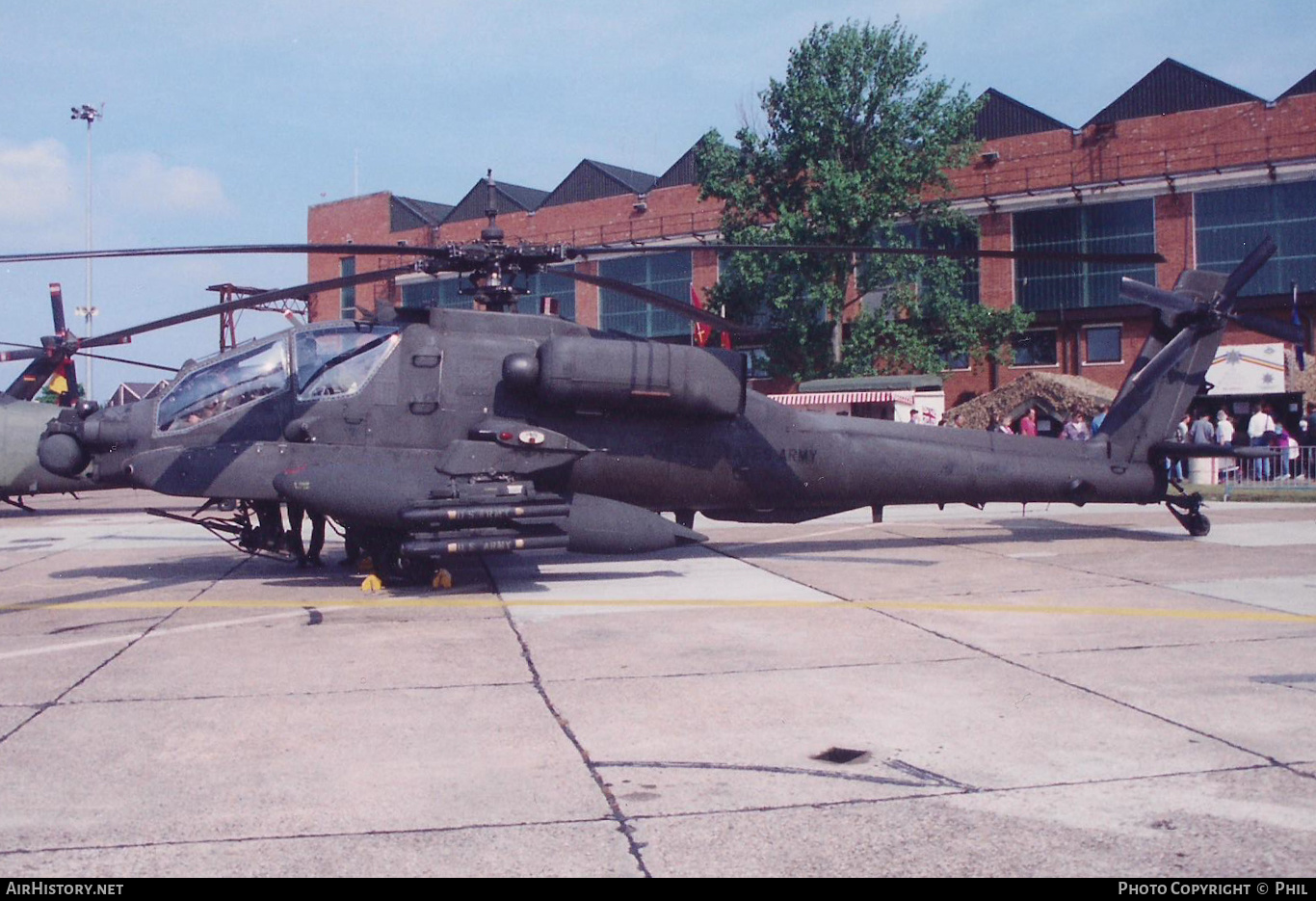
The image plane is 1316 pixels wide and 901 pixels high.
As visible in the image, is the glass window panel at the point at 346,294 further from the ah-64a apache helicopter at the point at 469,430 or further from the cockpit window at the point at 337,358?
the cockpit window at the point at 337,358

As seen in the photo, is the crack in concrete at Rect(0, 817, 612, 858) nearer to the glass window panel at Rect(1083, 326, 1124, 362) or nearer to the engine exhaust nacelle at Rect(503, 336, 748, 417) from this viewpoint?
the engine exhaust nacelle at Rect(503, 336, 748, 417)

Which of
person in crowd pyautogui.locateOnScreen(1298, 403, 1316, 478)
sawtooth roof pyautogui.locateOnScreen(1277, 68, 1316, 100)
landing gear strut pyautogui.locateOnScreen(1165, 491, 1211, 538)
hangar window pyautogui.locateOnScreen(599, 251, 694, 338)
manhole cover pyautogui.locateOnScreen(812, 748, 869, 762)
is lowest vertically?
manhole cover pyautogui.locateOnScreen(812, 748, 869, 762)

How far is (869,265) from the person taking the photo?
127 feet

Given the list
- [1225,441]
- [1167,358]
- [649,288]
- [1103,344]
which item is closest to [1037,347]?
[1103,344]

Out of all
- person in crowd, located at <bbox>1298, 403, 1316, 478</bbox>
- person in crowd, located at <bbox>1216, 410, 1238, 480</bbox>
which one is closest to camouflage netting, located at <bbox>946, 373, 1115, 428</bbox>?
person in crowd, located at <bbox>1216, 410, 1238, 480</bbox>

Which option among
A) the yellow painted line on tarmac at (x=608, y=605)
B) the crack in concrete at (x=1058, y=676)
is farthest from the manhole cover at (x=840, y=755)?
the yellow painted line on tarmac at (x=608, y=605)

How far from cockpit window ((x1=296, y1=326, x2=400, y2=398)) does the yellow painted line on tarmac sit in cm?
207

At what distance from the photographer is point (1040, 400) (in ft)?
109

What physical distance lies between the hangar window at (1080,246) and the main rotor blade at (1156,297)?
26652 mm

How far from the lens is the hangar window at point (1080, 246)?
38.9m

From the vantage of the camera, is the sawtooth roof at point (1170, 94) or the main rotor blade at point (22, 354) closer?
the main rotor blade at point (22, 354)

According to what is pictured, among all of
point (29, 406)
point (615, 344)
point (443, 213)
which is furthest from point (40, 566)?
point (443, 213)

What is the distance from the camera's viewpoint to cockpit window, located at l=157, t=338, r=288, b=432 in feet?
33.0
